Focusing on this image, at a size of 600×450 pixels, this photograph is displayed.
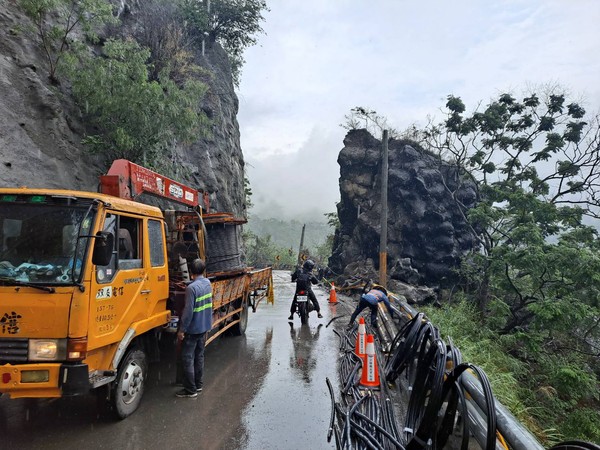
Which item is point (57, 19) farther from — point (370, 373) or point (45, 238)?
point (370, 373)

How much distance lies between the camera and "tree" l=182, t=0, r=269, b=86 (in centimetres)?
2214

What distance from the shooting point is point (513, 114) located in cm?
2017

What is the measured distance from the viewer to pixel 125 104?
10102 millimetres

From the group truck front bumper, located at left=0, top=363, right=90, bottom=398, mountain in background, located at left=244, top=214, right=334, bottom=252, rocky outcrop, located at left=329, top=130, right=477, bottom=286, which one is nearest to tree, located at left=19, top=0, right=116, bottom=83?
truck front bumper, located at left=0, top=363, right=90, bottom=398

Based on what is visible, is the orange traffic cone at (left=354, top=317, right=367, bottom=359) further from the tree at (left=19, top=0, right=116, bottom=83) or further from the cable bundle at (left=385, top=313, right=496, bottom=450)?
the tree at (left=19, top=0, right=116, bottom=83)

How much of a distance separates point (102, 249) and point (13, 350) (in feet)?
4.03

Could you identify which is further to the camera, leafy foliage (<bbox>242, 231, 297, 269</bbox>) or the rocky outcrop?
leafy foliage (<bbox>242, 231, 297, 269</bbox>)

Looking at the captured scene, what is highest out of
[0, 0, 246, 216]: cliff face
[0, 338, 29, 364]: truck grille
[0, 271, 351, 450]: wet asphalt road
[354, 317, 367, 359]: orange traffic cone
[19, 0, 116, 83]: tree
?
[19, 0, 116, 83]: tree

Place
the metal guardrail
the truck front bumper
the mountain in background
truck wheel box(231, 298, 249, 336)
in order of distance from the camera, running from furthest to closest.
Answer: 1. the mountain in background
2. truck wheel box(231, 298, 249, 336)
3. the truck front bumper
4. the metal guardrail

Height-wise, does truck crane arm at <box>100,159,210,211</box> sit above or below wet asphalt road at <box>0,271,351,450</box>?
above

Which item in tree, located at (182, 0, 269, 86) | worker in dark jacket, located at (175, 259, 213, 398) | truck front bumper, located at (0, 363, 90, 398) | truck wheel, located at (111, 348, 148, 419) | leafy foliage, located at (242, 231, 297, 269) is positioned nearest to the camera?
truck front bumper, located at (0, 363, 90, 398)

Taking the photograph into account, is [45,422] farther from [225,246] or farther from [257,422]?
[225,246]

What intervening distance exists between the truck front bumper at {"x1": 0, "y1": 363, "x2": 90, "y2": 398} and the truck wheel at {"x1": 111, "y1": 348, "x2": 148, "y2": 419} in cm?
74

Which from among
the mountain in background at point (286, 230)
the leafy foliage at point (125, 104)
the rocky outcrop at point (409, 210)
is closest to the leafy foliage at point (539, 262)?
the rocky outcrop at point (409, 210)
